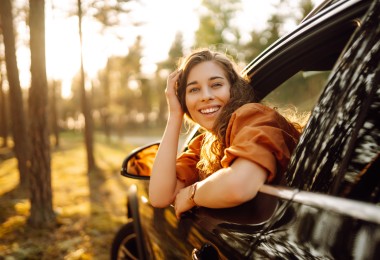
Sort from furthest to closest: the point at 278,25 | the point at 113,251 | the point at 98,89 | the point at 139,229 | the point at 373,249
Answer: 1. the point at 98,89
2. the point at 278,25
3. the point at 113,251
4. the point at 139,229
5. the point at 373,249

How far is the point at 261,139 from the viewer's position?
1290 millimetres

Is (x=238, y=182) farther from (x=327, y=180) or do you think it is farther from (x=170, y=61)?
(x=170, y=61)

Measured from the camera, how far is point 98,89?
47594 mm

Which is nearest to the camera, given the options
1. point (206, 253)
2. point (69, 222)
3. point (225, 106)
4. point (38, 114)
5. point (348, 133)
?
point (348, 133)

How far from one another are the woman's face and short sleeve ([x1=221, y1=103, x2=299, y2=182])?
0.36 meters

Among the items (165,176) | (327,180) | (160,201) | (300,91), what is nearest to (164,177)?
(165,176)

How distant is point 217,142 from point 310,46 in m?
0.61

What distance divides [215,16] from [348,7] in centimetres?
2422

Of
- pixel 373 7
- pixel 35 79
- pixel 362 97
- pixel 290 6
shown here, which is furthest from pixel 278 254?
pixel 290 6

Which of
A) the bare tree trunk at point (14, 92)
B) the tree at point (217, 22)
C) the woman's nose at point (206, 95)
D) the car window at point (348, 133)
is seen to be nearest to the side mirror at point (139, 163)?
the woman's nose at point (206, 95)

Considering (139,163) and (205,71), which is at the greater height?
(205,71)

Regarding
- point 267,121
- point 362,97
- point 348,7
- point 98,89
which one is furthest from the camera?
point 98,89

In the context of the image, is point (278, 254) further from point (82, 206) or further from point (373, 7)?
point (82, 206)

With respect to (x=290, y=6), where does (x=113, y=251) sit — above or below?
below
